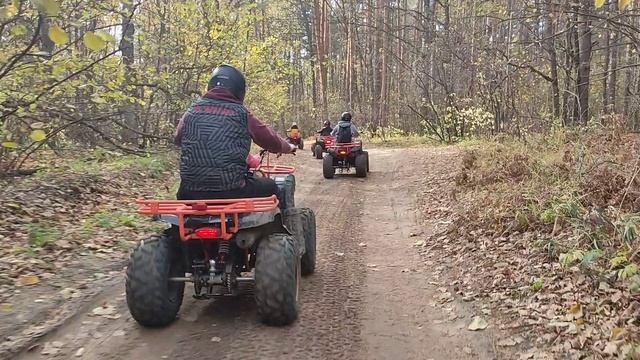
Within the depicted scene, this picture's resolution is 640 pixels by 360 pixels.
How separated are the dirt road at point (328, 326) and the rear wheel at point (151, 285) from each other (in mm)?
155

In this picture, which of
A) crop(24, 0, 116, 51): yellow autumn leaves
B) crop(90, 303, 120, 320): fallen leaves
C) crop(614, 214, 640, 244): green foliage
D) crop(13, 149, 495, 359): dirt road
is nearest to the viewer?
crop(24, 0, 116, 51): yellow autumn leaves

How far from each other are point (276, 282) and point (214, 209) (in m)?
Answer: 0.76

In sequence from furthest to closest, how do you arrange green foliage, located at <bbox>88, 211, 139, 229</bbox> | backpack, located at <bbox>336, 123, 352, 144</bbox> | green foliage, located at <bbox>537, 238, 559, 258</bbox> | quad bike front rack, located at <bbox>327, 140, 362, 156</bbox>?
backpack, located at <bbox>336, 123, 352, 144</bbox> < quad bike front rack, located at <bbox>327, 140, 362, 156</bbox> < green foliage, located at <bbox>88, 211, 139, 229</bbox> < green foliage, located at <bbox>537, 238, 559, 258</bbox>

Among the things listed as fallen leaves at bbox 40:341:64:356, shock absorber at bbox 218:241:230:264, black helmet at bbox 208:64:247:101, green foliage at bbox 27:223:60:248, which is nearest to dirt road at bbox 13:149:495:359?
fallen leaves at bbox 40:341:64:356

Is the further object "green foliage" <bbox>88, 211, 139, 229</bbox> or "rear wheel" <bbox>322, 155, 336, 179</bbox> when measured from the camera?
"rear wheel" <bbox>322, 155, 336, 179</bbox>

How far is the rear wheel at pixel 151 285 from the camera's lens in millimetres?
4445

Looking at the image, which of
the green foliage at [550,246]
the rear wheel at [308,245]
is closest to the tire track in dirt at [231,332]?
the rear wheel at [308,245]

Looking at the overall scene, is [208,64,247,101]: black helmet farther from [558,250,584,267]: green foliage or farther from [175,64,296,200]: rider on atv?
[558,250,584,267]: green foliage

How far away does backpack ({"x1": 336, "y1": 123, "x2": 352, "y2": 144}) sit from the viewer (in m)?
14.9

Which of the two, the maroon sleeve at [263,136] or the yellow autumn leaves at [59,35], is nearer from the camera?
the yellow autumn leaves at [59,35]

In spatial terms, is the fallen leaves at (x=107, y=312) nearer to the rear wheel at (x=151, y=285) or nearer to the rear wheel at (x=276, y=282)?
the rear wheel at (x=151, y=285)

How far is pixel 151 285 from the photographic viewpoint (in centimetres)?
445

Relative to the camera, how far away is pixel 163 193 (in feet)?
34.5

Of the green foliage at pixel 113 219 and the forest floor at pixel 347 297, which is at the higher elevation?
the green foliage at pixel 113 219
